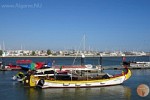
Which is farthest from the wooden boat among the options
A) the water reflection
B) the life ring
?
the water reflection

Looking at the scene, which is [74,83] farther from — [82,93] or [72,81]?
[82,93]

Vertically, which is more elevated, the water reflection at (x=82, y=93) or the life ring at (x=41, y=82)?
the life ring at (x=41, y=82)

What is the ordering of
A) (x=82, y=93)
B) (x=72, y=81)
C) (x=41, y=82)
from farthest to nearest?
1. (x=72, y=81)
2. (x=41, y=82)
3. (x=82, y=93)

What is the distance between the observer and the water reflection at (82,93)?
3466 centimetres

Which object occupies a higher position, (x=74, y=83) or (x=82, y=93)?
(x=74, y=83)

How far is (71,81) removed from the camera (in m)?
40.1

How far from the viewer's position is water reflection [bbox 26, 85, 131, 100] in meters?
34.7

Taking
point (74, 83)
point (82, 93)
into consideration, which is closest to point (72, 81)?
point (74, 83)

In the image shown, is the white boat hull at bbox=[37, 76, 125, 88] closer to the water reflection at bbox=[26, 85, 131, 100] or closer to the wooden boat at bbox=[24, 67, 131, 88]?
the wooden boat at bbox=[24, 67, 131, 88]

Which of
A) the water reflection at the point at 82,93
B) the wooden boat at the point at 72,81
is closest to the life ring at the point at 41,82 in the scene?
the wooden boat at the point at 72,81

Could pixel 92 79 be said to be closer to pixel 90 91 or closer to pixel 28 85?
pixel 90 91

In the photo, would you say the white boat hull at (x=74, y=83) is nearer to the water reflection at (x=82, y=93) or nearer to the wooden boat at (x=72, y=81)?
the wooden boat at (x=72, y=81)

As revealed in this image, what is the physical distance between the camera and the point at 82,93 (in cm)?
3709

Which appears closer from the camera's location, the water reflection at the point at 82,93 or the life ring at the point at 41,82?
the water reflection at the point at 82,93
